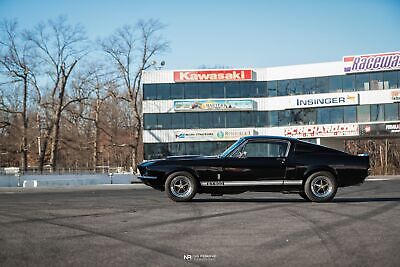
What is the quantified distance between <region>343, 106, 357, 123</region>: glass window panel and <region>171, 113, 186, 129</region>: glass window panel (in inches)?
611

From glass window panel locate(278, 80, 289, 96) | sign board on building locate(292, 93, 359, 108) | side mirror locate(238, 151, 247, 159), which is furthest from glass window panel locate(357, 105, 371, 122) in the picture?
side mirror locate(238, 151, 247, 159)

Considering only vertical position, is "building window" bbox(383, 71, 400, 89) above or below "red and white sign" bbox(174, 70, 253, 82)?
below

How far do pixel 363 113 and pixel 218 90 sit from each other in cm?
1391

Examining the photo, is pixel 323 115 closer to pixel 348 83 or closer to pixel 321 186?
pixel 348 83

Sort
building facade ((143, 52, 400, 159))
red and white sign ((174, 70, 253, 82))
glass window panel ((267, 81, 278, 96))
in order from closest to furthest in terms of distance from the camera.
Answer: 1. building facade ((143, 52, 400, 159))
2. red and white sign ((174, 70, 253, 82))
3. glass window panel ((267, 81, 278, 96))

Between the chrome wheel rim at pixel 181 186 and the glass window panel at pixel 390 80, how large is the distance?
3994cm

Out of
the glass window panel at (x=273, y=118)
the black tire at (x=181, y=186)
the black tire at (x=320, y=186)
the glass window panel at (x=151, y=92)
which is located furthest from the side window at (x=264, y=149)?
the glass window panel at (x=151, y=92)

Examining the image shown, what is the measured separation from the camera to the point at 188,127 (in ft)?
164

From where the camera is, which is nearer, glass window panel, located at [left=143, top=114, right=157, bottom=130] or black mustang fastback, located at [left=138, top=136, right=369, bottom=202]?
black mustang fastback, located at [left=138, top=136, right=369, bottom=202]

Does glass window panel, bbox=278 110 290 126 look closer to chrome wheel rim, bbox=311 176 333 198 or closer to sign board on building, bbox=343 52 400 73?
sign board on building, bbox=343 52 400 73

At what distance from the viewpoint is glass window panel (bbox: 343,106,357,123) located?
156 feet

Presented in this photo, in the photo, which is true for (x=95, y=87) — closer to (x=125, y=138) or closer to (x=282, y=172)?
(x=125, y=138)

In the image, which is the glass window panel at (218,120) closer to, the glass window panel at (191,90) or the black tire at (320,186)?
the glass window panel at (191,90)

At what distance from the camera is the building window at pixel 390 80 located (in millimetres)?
46469
